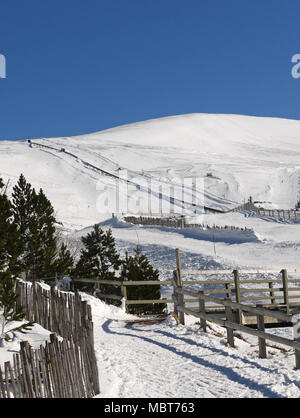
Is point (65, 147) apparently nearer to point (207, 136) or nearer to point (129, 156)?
point (129, 156)

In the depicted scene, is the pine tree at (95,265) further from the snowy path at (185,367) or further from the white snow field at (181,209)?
the snowy path at (185,367)

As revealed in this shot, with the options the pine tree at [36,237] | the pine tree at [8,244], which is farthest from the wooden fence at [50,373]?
the pine tree at [36,237]

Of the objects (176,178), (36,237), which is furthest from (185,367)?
(176,178)

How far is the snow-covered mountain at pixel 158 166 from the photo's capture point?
7931cm

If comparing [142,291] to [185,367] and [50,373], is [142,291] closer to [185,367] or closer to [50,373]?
[185,367]

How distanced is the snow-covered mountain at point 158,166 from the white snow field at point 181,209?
258 millimetres

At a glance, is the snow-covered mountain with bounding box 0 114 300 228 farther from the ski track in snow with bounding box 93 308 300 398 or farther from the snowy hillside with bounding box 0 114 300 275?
the ski track in snow with bounding box 93 308 300 398

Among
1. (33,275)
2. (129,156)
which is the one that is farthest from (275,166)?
(33,275)

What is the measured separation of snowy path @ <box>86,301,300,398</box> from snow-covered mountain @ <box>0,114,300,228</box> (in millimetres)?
48985

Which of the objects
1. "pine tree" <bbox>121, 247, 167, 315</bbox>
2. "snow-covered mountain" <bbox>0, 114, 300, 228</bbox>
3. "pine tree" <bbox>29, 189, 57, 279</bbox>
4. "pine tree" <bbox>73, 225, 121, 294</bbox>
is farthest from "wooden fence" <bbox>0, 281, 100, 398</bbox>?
"snow-covered mountain" <bbox>0, 114, 300, 228</bbox>

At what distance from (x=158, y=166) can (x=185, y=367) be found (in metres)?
97.0

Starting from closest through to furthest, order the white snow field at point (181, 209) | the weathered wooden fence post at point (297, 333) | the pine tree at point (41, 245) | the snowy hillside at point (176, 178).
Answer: the weathered wooden fence post at point (297, 333)
the white snow field at point (181, 209)
the pine tree at point (41, 245)
the snowy hillside at point (176, 178)

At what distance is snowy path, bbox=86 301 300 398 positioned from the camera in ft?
26.4

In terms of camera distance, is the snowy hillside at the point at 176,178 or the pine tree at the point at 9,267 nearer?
the pine tree at the point at 9,267
